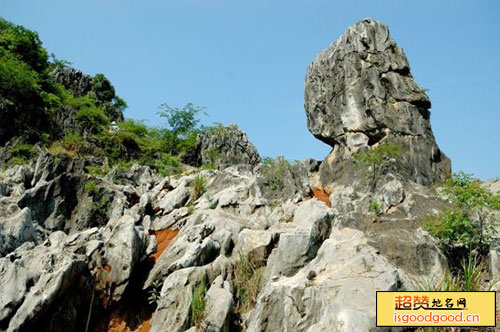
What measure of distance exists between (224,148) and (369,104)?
11.4 m

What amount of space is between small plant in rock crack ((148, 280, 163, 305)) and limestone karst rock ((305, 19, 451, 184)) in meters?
10.2

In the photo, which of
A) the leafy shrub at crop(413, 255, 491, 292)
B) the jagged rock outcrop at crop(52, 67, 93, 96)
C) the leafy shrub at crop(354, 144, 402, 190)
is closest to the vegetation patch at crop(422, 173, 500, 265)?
the leafy shrub at crop(413, 255, 491, 292)

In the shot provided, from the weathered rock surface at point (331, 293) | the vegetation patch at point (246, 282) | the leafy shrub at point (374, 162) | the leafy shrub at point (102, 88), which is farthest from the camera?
the leafy shrub at point (102, 88)

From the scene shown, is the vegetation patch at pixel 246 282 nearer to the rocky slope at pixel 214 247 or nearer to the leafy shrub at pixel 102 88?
the rocky slope at pixel 214 247

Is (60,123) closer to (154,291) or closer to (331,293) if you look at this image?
(154,291)

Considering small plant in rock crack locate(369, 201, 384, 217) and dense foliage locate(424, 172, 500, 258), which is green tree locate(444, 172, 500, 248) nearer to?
dense foliage locate(424, 172, 500, 258)

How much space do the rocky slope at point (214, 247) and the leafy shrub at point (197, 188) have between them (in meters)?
0.04

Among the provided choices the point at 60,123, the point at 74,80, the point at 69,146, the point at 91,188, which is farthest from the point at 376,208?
the point at 74,80

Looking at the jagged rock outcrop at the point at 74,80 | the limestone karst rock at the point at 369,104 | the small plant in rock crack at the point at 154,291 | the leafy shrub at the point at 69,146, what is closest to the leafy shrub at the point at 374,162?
the limestone karst rock at the point at 369,104

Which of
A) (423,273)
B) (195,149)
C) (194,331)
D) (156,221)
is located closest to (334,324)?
(194,331)

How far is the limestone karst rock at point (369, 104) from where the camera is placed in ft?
58.4

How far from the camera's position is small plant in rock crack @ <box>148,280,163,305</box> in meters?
8.60

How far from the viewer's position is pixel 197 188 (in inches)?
546

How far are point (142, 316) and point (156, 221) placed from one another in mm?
4299
